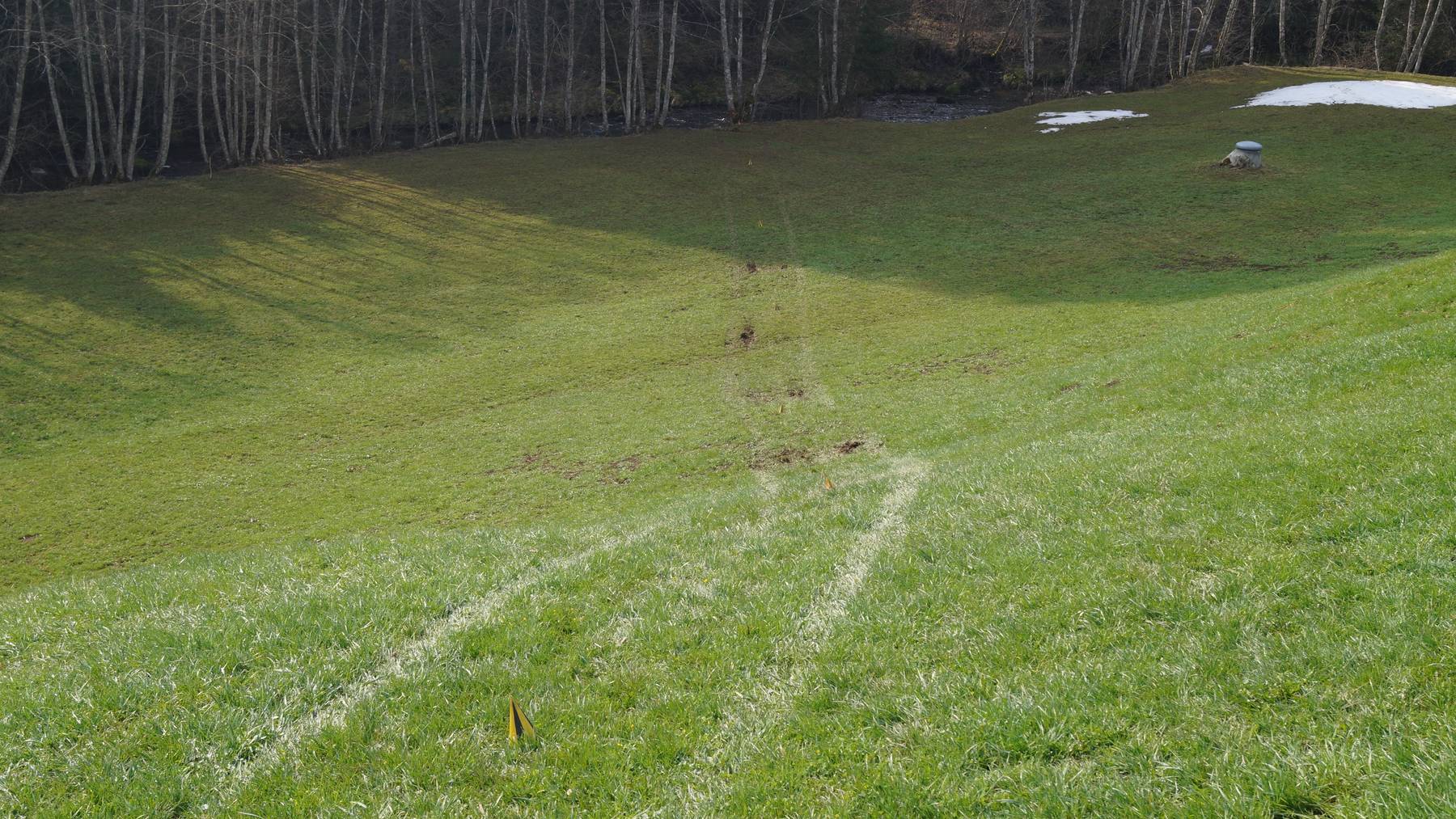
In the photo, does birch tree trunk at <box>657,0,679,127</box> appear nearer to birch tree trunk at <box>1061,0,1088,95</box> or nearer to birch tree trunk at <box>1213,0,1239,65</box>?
birch tree trunk at <box>1061,0,1088,95</box>

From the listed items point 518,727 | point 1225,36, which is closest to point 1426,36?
point 1225,36

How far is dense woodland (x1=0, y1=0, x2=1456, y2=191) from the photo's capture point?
1946 inches

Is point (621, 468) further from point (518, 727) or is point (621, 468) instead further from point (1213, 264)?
point (1213, 264)

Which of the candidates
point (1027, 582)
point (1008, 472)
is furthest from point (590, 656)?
point (1008, 472)

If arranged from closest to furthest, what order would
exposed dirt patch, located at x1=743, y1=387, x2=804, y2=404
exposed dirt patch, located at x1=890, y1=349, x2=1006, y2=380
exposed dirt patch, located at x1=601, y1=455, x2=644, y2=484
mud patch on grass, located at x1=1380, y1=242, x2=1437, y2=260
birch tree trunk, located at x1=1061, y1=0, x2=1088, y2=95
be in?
1. exposed dirt patch, located at x1=601, y1=455, x2=644, y2=484
2. exposed dirt patch, located at x1=743, y1=387, x2=804, y2=404
3. exposed dirt patch, located at x1=890, y1=349, x2=1006, y2=380
4. mud patch on grass, located at x1=1380, y1=242, x2=1437, y2=260
5. birch tree trunk, located at x1=1061, y1=0, x2=1088, y2=95

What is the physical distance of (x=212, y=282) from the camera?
36938 mm

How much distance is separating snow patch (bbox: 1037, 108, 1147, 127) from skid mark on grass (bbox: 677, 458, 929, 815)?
53.8 metres

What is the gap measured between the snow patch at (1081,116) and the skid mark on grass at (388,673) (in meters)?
55.0

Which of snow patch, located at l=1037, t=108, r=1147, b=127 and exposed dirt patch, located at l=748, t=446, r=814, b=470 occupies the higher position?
snow patch, located at l=1037, t=108, r=1147, b=127

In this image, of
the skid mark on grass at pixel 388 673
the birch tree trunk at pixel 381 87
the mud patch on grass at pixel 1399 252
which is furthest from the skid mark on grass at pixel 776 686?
the birch tree trunk at pixel 381 87

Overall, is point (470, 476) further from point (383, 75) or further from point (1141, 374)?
point (383, 75)

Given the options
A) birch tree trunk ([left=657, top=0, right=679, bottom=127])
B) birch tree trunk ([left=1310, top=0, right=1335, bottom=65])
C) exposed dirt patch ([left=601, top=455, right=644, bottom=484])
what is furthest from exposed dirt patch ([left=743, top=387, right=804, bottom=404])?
birch tree trunk ([left=1310, top=0, right=1335, bottom=65])

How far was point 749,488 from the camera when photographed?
56.5ft

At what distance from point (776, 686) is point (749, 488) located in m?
10.8
